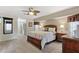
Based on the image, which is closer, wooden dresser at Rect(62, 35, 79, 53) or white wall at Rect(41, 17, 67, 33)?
wooden dresser at Rect(62, 35, 79, 53)

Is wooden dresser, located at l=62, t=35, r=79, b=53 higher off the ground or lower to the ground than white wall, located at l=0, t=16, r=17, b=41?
lower

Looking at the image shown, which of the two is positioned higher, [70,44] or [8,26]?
[8,26]

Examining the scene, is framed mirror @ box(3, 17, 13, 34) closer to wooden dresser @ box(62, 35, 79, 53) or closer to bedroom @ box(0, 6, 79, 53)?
bedroom @ box(0, 6, 79, 53)

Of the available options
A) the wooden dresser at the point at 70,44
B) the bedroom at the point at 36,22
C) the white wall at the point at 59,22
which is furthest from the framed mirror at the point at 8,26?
the wooden dresser at the point at 70,44

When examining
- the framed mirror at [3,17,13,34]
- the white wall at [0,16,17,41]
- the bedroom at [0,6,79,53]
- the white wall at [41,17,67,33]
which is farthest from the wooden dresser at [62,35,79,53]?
the framed mirror at [3,17,13,34]

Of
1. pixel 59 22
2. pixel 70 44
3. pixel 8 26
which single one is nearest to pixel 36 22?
pixel 59 22

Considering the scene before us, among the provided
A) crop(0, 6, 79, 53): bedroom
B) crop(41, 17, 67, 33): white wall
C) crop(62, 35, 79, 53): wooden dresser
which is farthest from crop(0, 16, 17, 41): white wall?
crop(62, 35, 79, 53): wooden dresser

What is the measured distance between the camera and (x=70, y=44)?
3.44m

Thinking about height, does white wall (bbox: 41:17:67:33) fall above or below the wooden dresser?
above

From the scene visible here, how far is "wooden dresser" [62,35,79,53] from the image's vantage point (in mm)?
3202

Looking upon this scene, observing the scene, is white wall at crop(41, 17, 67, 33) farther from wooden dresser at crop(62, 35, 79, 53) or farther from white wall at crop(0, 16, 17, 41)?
white wall at crop(0, 16, 17, 41)

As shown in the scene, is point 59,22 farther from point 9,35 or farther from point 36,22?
point 9,35
